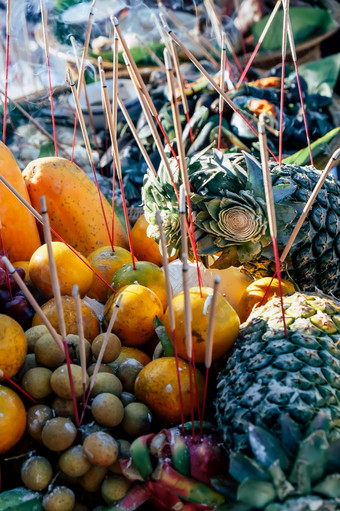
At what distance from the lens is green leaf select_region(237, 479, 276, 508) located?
764mm

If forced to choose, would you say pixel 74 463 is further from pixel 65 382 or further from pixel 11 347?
pixel 11 347

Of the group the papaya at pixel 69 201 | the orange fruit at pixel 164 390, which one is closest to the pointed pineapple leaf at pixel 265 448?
the orange fruit at pixel 164 390

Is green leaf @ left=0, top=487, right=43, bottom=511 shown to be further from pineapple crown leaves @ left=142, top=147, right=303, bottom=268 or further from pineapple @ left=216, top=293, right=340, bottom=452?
pineapple crown leaves @ left=142, top=147, right=303, bottom=268

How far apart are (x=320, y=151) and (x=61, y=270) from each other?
1.29m

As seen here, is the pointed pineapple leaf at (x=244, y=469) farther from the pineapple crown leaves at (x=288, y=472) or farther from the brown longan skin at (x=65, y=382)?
the brown longan skin at (x=65, y=382)

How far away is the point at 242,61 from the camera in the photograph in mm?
3557

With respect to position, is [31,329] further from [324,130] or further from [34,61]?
[34,61]

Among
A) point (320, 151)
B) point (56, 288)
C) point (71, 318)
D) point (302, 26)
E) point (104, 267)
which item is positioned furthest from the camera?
point (302, 26)

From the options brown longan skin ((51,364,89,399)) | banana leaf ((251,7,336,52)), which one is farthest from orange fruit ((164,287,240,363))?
banana leaf ((251,7,336,52))

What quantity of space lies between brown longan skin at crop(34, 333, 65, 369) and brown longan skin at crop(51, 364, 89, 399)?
46 millimetres

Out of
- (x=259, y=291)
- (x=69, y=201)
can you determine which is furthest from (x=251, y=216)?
(x=69, y=201)

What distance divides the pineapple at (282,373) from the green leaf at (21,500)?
35 centimetres

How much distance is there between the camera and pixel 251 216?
1.26 meters

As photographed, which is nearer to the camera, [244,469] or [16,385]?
[244,469]
